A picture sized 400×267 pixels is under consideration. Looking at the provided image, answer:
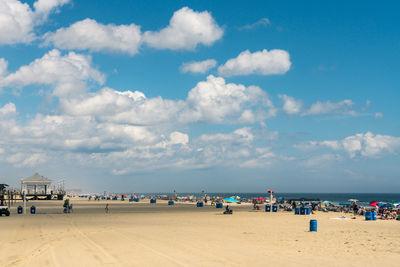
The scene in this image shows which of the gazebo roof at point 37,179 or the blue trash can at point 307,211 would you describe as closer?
the blue trash can at point 307,211

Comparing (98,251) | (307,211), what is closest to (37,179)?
(307,211)

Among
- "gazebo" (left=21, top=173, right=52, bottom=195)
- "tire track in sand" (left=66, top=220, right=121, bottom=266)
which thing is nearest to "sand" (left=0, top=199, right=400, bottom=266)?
"tire track in sand" (left=66, top=220, right=121, bottom=266)

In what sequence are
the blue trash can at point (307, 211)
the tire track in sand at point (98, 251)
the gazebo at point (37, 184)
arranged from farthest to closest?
the gazebo at point (37, 184) < the blue trash can at point (307, 211) < the tire track in sand at point (98, 251)

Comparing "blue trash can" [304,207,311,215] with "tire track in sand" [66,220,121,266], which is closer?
→ "tire track in sand" [66,220,121,266]

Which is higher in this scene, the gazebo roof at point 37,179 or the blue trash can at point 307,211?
the gazebo roof at point 37,179

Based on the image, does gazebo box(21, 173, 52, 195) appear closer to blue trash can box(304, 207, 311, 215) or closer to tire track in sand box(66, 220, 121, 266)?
Result: blue trash can box(304, 207, 311, 215)

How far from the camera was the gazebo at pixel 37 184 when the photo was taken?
329 feet

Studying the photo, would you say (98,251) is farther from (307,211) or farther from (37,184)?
(37,184)

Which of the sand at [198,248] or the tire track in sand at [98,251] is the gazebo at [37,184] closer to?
the sand at [198,248]

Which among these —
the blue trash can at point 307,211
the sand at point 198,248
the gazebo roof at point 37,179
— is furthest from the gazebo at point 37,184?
the sand at point 198,248

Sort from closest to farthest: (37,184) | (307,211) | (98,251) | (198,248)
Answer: (98,251), (198,248), (307,211), (37,184)

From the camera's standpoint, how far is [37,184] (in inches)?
3971

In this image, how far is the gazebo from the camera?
329ft

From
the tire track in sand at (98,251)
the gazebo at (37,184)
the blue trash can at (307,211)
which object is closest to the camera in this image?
the tire track in sand at (98,251)
